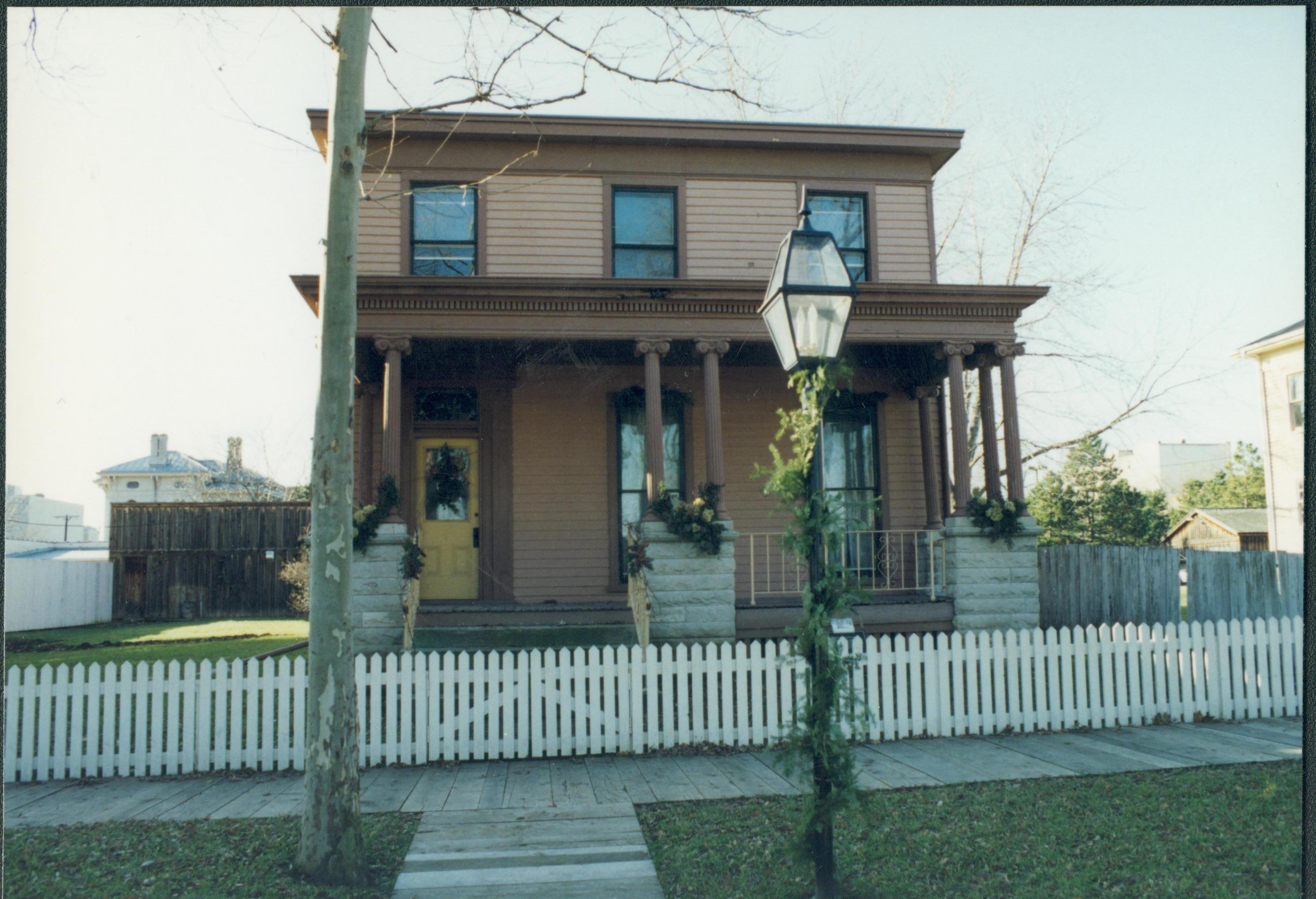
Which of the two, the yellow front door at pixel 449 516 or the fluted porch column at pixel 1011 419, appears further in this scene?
the yellow front door at pixel 449 516

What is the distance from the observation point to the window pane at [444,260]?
11.2 meters

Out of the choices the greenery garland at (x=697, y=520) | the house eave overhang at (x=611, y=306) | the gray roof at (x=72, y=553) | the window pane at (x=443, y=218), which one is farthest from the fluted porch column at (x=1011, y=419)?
the gray roof at (x=72, y=553)

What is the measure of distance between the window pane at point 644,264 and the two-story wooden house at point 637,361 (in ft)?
0.08

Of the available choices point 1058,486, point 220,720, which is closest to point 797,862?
point 220,720

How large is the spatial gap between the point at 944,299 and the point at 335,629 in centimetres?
814

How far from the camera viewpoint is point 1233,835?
16.6 feet

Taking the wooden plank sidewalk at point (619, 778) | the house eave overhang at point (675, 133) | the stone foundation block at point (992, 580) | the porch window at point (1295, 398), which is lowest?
the wooden plank sidewalk at point (619, 778)

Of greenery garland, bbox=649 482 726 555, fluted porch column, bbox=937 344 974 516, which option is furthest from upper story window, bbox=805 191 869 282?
greenery garland, bbox=649 482 726 555

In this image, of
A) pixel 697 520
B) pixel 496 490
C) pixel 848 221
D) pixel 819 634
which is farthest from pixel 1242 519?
pixel 819 634

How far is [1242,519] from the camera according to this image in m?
30.0

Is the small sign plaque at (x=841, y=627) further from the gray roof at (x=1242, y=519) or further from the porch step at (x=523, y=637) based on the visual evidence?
the gray roof at (x=1242, y=519)

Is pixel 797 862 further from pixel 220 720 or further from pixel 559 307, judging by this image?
pixel 559 307

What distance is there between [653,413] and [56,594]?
1405 centimetres

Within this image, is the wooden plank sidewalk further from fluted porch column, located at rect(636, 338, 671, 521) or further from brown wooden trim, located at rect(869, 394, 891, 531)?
brown wooden trim, located at rect(869, 394, 891, 531)
